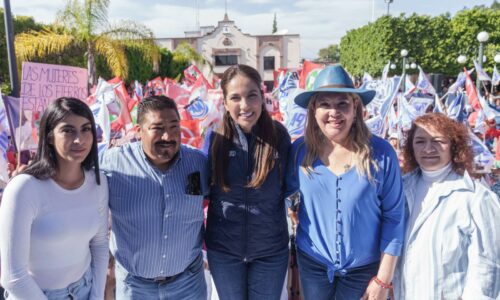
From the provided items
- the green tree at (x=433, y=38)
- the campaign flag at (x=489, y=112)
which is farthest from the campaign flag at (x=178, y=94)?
the green tree at (x=433, y=38)

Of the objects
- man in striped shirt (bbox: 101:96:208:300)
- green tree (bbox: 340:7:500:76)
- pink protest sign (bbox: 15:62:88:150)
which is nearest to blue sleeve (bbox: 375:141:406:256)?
man in striped shirt (bbox: 101:96:208:300)

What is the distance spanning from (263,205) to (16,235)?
1207mm

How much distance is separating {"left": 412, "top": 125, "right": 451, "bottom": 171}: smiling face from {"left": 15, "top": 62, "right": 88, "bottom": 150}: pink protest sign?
3504mm

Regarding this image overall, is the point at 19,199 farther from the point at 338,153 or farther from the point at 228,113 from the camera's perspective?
the point at 338,153

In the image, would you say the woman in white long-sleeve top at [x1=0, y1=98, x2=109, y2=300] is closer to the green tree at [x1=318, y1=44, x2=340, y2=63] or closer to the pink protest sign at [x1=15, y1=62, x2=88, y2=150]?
the pink protest sign at [x1=15, y1=62, x2=88, y2=150]

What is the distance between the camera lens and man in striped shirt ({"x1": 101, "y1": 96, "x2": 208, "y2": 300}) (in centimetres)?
205

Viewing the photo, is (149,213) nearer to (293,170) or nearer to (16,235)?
(16,235)

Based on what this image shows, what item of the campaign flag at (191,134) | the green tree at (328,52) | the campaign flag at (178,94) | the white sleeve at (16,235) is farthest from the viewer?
the green tree at (328,52)

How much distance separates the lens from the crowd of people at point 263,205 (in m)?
1.89

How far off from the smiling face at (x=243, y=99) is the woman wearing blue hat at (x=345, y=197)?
269mm

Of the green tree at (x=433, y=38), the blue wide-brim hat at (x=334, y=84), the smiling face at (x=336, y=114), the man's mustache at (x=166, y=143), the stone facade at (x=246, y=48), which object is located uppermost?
the stone facade at (x=246, y=48)

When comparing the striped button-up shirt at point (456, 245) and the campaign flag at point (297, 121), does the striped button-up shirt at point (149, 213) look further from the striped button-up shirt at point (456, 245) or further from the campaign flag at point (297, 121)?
the campaign flag at point (297, 121)

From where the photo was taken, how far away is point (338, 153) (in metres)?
→ 2.17

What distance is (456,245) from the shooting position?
1.97m
